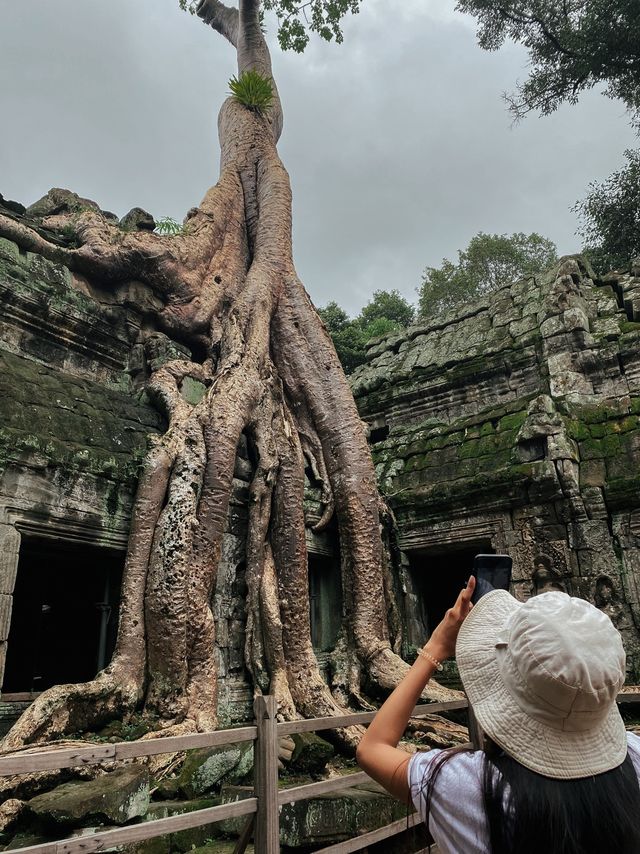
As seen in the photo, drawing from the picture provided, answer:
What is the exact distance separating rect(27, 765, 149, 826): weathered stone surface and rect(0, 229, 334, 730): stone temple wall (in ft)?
3.37

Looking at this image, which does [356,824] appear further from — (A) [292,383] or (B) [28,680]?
(B) [28,680]

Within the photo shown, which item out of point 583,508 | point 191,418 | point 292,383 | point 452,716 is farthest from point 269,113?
point 452,716

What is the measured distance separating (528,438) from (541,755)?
536 cm

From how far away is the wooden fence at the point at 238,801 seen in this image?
5.45 feet

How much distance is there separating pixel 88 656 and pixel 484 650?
19.7ft

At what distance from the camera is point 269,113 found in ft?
26.7

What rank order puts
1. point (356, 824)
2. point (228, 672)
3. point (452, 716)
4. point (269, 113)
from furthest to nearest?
point (269, 113)
point (452, 716)
point (228, 672)
point (356, 824)

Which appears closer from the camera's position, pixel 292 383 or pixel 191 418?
Result: pixel 191 418

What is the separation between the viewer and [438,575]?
789cm

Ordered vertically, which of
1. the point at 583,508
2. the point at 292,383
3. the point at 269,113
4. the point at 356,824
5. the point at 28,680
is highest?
the point at 269,113

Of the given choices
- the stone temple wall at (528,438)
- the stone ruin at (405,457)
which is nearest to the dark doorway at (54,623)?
the stone ruin at (405,457)

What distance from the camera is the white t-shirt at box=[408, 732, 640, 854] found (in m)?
0.93

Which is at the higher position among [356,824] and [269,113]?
[269,113]

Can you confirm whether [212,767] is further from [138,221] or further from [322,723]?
[138,221]
